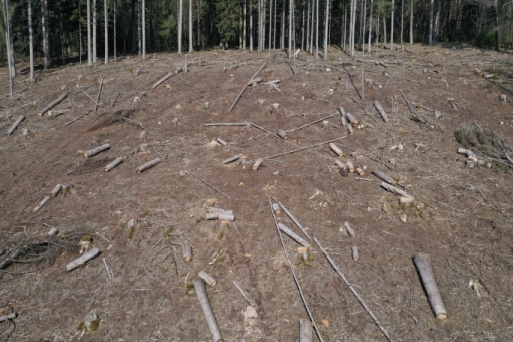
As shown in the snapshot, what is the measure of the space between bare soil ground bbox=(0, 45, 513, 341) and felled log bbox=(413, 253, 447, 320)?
0.16m

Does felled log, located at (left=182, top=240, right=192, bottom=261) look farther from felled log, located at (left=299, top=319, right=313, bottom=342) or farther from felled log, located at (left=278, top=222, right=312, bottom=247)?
felled log, located at (left=299, top=319, right=313, bottom=342)

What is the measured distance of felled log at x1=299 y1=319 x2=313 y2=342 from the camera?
598cm

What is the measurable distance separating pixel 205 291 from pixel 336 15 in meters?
37.9

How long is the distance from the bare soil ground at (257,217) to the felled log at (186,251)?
16cm

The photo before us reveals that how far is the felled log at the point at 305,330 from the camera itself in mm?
5980

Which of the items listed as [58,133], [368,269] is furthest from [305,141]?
[58,133]

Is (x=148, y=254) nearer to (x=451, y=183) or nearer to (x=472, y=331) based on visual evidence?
(x=472, y=331)

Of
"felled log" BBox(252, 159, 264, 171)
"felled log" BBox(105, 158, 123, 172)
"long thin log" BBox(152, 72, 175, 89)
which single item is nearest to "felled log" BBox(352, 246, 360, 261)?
"felled log" BBox(252, 159, 264, 171)

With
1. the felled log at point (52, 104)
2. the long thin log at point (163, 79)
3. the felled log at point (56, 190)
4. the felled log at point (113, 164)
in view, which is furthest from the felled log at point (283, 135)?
the felled log at point (52, 104)

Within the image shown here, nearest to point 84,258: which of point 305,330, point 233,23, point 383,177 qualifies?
point 305,330

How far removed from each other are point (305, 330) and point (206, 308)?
76.3 inches

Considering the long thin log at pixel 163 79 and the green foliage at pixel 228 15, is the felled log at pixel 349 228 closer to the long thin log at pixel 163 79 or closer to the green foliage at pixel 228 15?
the long thin log at pixel 163 79

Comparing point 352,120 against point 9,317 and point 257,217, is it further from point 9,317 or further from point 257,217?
point 9,317

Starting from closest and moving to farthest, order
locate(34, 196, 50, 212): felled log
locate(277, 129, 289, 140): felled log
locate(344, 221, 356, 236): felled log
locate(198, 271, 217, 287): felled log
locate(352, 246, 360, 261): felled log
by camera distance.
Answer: locate(198, 271, 217, 287): felled log → locate(352, 246, 360, 261): felled log → locate(344, 221, 356, 236): felled log → locate(34, 196, 50, 212): felled log → locate(277, 129, 289, 140): felled log
